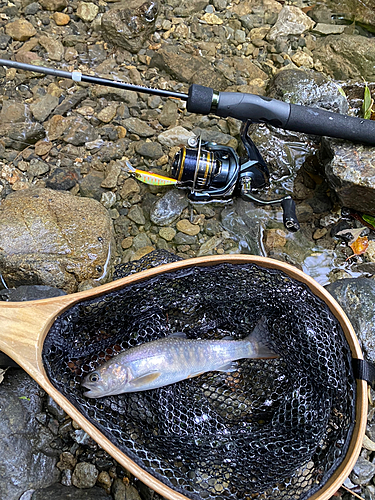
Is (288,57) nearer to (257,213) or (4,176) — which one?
(257,213)

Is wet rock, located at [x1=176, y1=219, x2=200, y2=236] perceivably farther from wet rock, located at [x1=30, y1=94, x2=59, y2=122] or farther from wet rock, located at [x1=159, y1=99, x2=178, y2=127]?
wet rock, located at [x1=30, y1=94, x2=59, y2=122]

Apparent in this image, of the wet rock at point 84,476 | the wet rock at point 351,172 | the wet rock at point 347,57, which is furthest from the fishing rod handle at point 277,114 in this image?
the wet rock at point 84,476

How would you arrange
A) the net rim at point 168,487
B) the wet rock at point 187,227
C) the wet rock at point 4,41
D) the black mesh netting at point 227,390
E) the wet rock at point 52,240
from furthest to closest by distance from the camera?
the wet rock at point 4,41 < the wet rock at point 187,227 < the wet rock at point 52,240 < the black mesh netting at point 227,390 < the net rim at point 168,487

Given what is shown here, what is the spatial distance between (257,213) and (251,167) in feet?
1.59

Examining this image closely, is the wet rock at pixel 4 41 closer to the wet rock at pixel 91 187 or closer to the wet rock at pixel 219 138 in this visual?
the wet rock at pixel 91 187

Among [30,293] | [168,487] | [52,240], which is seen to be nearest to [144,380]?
[168,487]

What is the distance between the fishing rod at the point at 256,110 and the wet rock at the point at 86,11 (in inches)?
63.1

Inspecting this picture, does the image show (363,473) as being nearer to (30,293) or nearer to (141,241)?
(141,241)

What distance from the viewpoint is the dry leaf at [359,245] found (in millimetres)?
3430

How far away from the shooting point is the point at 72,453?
258 centimetres

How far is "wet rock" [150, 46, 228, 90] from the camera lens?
4008 mm

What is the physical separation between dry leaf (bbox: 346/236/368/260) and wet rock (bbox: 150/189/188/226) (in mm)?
1517

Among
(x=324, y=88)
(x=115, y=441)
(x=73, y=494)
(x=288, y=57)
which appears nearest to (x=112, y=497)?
(x=73, y=494)

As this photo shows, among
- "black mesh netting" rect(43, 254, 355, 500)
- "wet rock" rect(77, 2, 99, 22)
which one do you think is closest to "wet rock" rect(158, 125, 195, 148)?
"wet rock" rect(77, 2, 99, 22)
